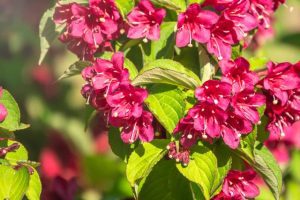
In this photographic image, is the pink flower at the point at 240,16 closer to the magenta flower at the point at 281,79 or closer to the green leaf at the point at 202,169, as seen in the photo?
the magenta flower at the point at 281,79

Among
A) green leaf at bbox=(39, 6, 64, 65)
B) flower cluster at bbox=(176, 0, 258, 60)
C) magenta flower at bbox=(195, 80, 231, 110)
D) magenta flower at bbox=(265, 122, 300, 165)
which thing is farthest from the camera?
magenta flower at bbox=(265, 122, 300, 165)

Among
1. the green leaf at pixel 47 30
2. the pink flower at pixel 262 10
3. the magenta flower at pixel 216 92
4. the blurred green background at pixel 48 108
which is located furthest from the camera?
the blurred green background at pixel 48 108

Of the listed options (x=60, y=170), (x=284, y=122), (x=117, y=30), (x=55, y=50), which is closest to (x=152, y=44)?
(x=117, y=30)

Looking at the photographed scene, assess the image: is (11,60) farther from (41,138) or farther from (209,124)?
(209,124)

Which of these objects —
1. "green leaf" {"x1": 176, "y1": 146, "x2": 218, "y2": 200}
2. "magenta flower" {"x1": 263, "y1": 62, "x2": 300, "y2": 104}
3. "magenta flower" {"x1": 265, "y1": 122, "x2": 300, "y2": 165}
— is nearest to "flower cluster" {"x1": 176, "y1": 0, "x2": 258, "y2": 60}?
"magenta flower" {"x1": 263, "y1": 62, "x2": 300, "y2": 104}

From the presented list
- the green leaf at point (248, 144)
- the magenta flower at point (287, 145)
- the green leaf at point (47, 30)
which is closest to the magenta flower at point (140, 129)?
the green leaf at point (248, 144)

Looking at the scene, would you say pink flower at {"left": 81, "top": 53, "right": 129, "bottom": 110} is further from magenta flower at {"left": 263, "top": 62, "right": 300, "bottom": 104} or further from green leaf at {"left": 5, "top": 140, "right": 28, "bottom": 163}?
magenta flower at {"left": 263, "top": 62, "right": 300, "bottom": 104}

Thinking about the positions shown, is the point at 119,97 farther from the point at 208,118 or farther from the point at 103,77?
the point at 208,118
